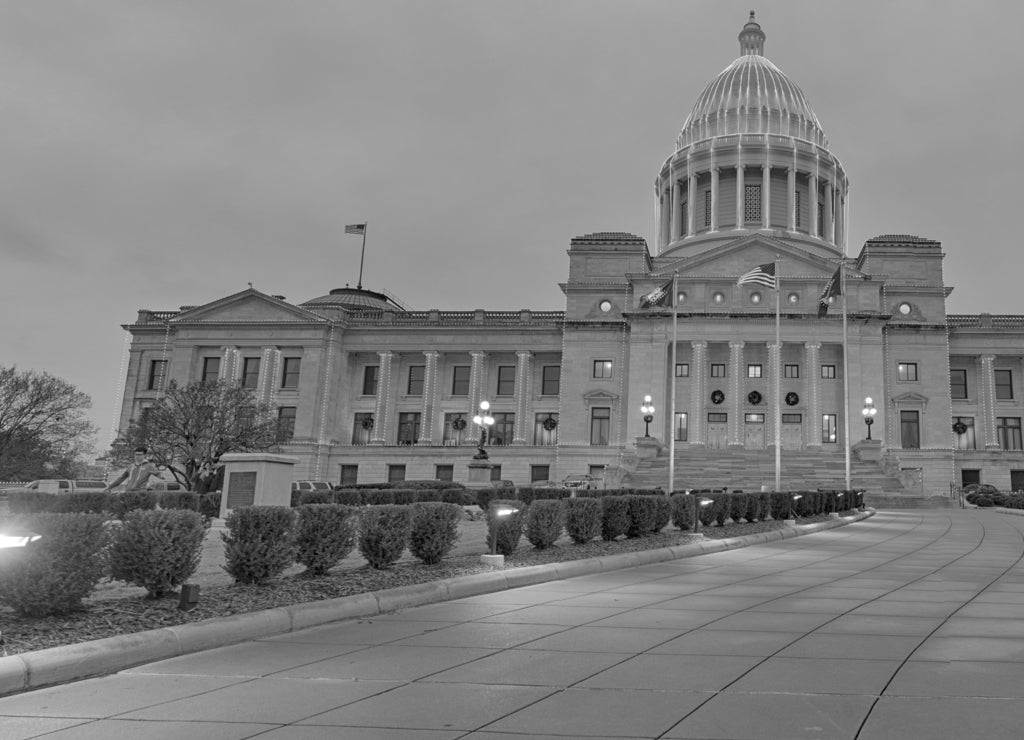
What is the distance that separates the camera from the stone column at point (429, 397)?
69000mm

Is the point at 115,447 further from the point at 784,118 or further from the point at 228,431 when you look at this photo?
the point at 784,118

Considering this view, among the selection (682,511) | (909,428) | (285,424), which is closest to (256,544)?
(682,511)

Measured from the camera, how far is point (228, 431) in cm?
4181

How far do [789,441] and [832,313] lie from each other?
32.6ft

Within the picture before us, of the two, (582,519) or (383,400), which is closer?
(582,519)

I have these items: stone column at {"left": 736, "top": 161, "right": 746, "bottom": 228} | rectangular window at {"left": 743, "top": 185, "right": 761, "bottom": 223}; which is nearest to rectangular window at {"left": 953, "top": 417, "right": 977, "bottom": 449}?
stone column at {"left": 736, "top": 161, "right": 746, "bottom": 228}

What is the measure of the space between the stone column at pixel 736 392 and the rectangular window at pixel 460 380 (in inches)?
867

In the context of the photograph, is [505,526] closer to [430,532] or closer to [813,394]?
[430,532]

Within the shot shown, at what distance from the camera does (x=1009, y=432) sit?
64.9m

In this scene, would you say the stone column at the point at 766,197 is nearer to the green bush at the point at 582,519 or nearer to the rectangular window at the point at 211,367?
the rectangular window at the point at 211,367

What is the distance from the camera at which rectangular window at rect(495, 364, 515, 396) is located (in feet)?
232

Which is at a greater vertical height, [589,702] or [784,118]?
[784,118]

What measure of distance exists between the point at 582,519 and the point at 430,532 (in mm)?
4943

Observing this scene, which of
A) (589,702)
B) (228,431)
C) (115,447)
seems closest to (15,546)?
(589,702)
